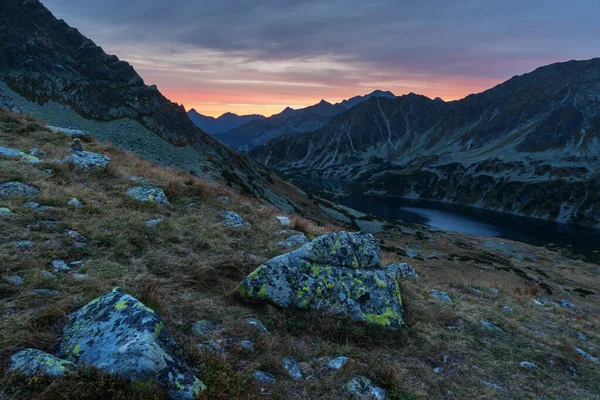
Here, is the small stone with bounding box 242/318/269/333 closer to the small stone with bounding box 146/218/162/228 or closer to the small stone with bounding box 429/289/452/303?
the small stone with bounding box 146/218/162/228

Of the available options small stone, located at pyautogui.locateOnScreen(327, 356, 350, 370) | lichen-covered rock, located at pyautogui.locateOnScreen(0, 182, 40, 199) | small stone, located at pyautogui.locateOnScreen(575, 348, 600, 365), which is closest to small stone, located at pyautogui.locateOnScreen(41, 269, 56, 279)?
lichen-covered rock, located at pyautogui.locateOnScreen(0, 182, 40, 199)

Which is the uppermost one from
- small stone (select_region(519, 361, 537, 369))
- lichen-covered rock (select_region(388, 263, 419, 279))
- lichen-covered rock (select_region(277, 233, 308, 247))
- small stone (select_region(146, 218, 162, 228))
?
small stone (select_region(146, 218, 162, 228))

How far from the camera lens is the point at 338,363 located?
5906mm

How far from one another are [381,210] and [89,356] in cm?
18905

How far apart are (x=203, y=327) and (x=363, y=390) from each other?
10.1ft

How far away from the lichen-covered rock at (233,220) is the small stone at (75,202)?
4677 mm

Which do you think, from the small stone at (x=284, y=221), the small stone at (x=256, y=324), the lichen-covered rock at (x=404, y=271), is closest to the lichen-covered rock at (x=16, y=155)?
the small stone at (x=284, y=221)

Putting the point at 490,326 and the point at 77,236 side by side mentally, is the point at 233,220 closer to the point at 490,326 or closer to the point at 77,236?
the point at 77,236

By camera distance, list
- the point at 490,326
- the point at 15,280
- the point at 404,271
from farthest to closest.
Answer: the point at 404,271 → the point at 490,326 → the point at 15,280

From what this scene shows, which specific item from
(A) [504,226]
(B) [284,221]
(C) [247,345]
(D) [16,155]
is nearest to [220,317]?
(C) [247,345]

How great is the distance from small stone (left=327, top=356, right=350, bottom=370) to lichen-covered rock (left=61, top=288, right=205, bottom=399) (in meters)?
2.62

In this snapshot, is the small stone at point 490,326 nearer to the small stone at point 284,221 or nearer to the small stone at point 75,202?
the small stone at point 284,221

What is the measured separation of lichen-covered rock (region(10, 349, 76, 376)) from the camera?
358 centimetres

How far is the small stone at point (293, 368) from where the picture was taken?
531 cm
